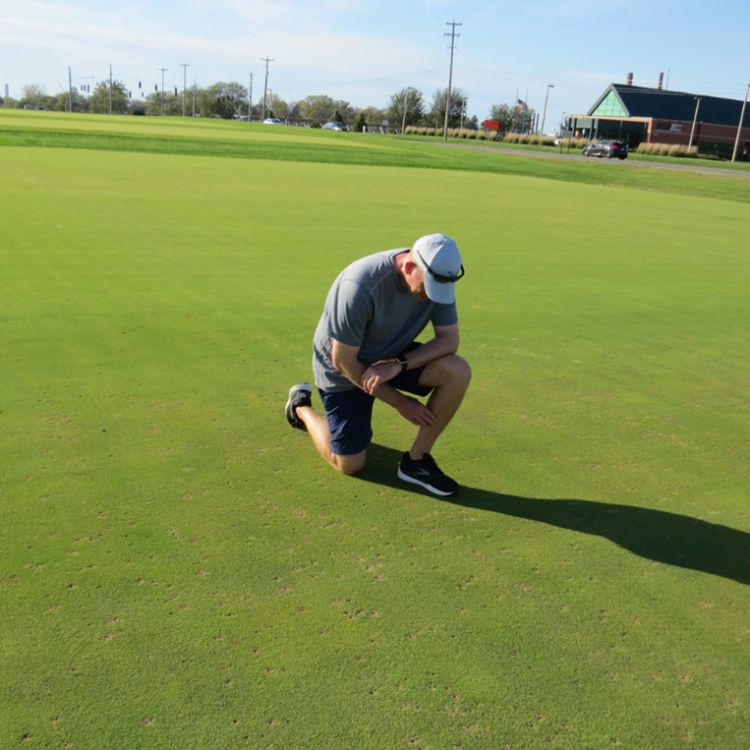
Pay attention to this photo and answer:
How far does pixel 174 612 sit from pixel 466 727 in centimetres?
113

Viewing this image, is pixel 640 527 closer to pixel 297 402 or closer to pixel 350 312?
pixel 350 312

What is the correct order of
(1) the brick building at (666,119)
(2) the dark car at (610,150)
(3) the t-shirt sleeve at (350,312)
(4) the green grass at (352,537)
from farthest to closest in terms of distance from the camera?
Result: (1) the brick building at (666,119)
(2) the dark car at (610,150)
(3) the t-shirt sleeve at (350,312)
(4) the green grass at (352,537)

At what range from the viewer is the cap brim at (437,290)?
3797mm

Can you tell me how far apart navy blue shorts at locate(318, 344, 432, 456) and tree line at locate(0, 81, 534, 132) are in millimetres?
115337

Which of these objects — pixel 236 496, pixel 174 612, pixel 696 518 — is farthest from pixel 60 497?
pixel 696 518

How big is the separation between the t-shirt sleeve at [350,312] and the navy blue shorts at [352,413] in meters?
0.38

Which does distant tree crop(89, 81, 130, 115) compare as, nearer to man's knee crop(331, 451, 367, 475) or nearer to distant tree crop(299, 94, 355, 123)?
distant tree crop(299, 94, 355, 123)

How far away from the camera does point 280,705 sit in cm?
265

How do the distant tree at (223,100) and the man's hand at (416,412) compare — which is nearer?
the man's hand at (416,412)

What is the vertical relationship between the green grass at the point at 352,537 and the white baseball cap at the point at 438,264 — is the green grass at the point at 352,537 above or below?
below

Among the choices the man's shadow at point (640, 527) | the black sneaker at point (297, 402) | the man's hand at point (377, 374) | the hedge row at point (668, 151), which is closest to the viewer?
the man's shadow at point (640, 527)

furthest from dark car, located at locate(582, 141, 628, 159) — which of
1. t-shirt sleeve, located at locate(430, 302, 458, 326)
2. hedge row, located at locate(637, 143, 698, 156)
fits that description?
t-shirt sleeve, located at locate(430, 302, 458, 326)

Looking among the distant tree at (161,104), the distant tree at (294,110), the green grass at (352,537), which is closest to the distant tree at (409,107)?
the distant tree at (294,110)

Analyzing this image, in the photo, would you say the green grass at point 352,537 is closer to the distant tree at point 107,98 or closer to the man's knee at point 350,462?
the man's knee at point 350,462
